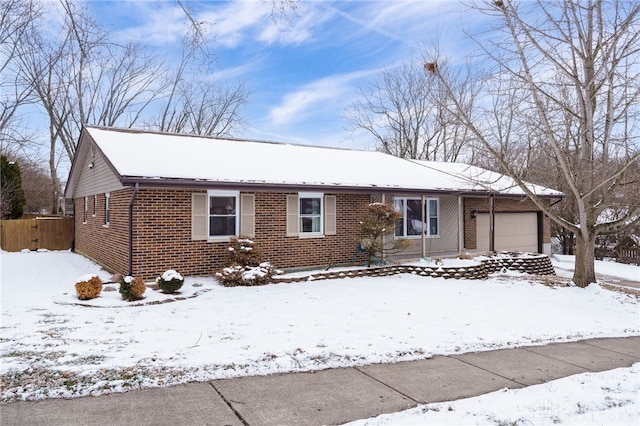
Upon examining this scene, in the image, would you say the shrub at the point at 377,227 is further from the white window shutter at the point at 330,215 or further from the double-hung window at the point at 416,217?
the double-hung window at the point at 416,217

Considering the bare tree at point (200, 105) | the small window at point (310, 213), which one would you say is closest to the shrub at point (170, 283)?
the small window at point (310, 213)

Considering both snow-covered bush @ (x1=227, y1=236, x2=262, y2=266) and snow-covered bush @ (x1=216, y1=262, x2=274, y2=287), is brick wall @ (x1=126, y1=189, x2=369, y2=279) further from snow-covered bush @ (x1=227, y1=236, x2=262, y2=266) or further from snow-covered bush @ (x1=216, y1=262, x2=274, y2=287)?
snow-covered bush @ (x1=216, y1=262, x2=274, y2=287)

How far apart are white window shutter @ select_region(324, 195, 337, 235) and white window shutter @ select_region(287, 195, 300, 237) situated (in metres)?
0.96

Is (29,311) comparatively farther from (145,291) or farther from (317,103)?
(317,103)

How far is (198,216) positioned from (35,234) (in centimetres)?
1217

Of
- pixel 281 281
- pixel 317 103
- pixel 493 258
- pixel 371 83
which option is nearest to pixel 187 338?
pixel 281 281

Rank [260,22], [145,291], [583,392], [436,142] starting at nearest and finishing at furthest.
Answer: [583,392] < [260,22] < [145,291] < [436,142]

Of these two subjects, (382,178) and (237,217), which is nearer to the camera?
(237,217)

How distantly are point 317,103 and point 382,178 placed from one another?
472 inches

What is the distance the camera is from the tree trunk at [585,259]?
476 inches

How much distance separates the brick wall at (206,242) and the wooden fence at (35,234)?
11568 millimetres

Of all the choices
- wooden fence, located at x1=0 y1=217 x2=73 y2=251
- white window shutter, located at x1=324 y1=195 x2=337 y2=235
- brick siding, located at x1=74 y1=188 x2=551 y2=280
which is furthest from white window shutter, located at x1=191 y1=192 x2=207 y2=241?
wooden fence, located at x1=0 y1=217 x2=73 y2=251

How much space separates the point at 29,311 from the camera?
7781 millimetres

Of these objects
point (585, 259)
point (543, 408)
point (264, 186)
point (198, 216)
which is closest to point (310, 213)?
point (264, 186)
